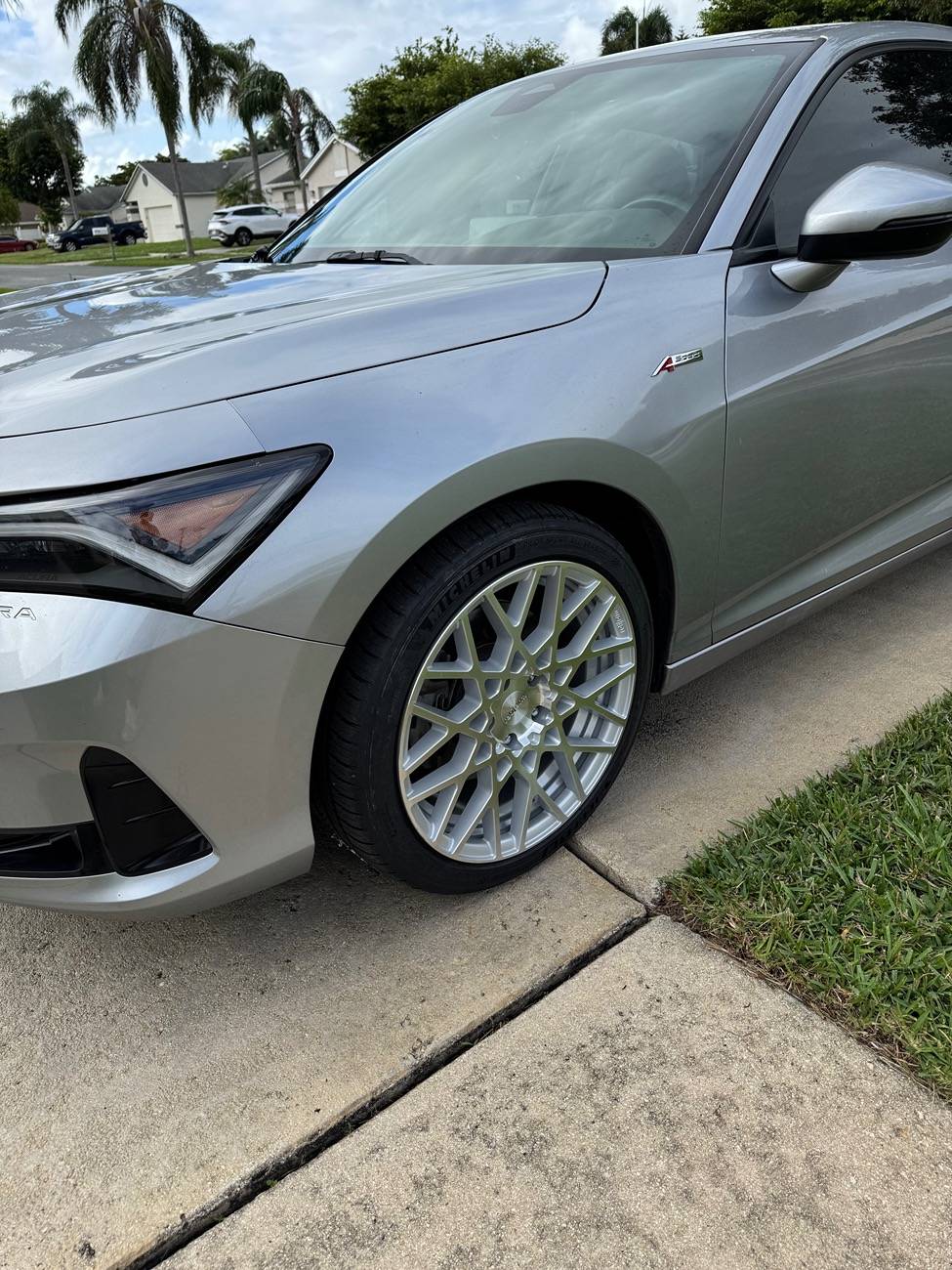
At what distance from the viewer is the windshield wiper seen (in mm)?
2281

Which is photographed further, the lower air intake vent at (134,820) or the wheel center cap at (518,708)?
the wheel center cap at (518,708)

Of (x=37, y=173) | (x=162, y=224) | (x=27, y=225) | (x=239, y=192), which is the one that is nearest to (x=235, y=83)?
(x=239, y=192)

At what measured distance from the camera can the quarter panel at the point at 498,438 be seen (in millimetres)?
1379

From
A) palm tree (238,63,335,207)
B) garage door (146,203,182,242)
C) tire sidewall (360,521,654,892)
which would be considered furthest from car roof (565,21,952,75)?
garage door (146,203,182,242)

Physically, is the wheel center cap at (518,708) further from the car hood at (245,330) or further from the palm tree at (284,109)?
the palm tree at (284,109)

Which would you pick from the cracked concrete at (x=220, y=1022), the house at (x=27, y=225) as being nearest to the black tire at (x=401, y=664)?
the cracked concrete at (x=220, y=1022)

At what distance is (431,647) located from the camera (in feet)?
5.18

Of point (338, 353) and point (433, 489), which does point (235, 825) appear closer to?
point (433, 489)

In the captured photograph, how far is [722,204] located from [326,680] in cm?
135

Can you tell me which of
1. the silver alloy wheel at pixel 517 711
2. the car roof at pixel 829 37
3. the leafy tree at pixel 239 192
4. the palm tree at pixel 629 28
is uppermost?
the palm tree at pixel 629 28

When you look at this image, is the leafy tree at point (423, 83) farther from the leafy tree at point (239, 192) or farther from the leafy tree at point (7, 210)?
the leafy tree at point (7, 210)

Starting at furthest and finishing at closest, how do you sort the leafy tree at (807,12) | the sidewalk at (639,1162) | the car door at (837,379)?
the leafy tree at (807,12)
the car door at (837,379)
the sidewalk at (639,1162)

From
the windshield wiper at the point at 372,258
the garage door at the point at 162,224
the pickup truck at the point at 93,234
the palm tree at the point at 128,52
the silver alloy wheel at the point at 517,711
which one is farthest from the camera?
the garage door at the point at 162,224

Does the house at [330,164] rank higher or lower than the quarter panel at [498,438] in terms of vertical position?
higher
